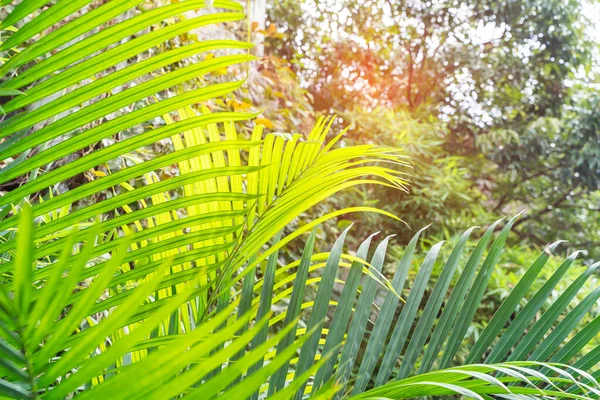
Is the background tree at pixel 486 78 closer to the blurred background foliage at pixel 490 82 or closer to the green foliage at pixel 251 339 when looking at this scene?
the blurred background foliage at pixel 490 82

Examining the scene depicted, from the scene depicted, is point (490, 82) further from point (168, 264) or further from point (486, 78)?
point (168, 264)

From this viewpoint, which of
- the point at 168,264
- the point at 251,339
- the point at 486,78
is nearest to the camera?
the point at 168,264

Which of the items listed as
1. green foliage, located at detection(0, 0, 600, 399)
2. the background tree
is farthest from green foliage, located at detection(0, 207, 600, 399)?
the background tree

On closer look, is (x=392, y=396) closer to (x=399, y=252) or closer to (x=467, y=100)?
(x=399, y=252)

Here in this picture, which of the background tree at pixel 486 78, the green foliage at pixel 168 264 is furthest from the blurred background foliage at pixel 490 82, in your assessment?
the green foliage at pixel 168 264

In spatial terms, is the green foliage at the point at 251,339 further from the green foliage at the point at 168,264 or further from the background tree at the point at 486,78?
the background tree at the point at 486,78

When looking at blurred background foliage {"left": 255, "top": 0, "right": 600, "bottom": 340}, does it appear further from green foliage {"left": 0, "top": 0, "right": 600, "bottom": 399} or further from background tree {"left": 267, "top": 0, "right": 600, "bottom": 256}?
green foliage {"left": 0, "top": 0, "right": 600, "bottom": 399}

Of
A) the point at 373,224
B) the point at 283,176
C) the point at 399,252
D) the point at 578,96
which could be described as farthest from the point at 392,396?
the point at 578,96

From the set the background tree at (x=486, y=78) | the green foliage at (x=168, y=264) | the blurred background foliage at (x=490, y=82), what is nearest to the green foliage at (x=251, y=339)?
the green foliage at (x=168, y=264)

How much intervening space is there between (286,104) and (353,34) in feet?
8.46

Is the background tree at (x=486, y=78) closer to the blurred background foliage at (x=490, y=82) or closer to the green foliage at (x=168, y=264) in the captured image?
the blurred background foliage at (x=490, y=82)

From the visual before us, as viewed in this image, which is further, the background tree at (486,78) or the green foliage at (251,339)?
the background tree at (486,78)

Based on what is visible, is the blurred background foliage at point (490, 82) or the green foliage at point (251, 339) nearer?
the green foliage at point (251, 339)

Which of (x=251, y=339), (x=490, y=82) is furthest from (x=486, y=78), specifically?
(x=251, y=339)
